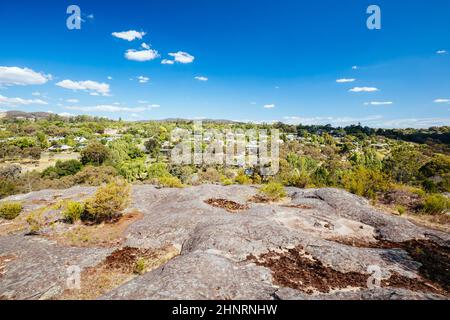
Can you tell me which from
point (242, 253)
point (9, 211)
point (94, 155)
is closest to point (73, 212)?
point (9, 211)

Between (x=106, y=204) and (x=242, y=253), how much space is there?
958 centimetres

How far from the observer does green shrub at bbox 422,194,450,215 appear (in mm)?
16906

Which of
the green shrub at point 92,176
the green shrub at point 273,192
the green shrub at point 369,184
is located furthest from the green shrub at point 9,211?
the green shrub at point 369,184

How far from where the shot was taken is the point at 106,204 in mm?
14938

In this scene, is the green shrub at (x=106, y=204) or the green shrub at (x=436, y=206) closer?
the green shrub at (x=106, y=204)

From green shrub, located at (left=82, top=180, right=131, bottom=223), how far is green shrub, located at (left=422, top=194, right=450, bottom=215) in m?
20.7

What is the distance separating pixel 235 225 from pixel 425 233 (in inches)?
387

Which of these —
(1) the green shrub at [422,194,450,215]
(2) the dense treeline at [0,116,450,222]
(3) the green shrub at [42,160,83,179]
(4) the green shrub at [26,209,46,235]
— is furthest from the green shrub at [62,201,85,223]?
(3) the green shrub at [42,160,83,179]

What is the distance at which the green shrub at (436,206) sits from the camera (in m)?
16.9

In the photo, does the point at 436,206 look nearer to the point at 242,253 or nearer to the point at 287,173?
the point at 242,253

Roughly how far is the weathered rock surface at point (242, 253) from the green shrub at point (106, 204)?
1.95 metres

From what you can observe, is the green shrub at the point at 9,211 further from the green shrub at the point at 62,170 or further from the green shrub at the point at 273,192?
the green shrub at the point at 62,170
